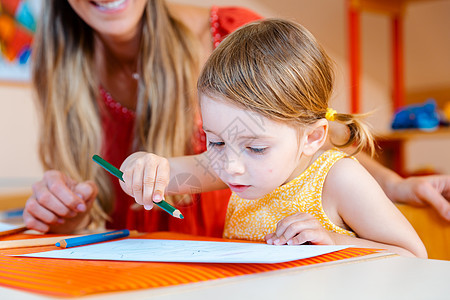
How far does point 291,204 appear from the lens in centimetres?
77

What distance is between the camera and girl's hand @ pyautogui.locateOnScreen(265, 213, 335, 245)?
24.4 inches

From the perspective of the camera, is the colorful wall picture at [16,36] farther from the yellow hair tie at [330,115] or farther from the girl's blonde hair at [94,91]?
the yellow hair tie at [330,115]

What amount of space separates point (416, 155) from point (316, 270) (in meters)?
3.32

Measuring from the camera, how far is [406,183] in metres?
0.88

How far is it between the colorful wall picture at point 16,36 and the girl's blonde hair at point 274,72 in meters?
2.25

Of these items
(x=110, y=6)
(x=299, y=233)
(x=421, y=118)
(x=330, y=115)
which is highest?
(x=110, y=6)

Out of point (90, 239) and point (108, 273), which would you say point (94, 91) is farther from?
point (108, 273)

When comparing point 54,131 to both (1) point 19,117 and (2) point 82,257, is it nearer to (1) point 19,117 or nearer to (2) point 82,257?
(2) point 82,257

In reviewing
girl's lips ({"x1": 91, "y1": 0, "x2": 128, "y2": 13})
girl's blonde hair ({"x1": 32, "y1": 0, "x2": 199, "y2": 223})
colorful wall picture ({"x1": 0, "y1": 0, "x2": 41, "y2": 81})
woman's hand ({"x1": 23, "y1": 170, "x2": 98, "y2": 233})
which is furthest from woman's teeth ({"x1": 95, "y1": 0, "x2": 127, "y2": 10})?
colorful wall picture ({"x1": 0, "y1": 0, "x2": 41, "y2": 81})

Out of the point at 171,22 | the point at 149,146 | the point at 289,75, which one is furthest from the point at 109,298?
the point at 171,22

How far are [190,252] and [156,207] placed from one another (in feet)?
1.96

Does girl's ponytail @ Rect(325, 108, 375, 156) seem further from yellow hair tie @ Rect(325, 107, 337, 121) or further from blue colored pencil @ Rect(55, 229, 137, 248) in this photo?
blue colored pencil @ Rect(55, 229, 137, 248)

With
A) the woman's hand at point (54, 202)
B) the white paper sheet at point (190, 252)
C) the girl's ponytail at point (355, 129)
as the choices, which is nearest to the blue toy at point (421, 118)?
the girl's ponytail at point (355, 129)

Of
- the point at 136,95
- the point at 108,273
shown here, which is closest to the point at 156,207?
the point at 136,95
